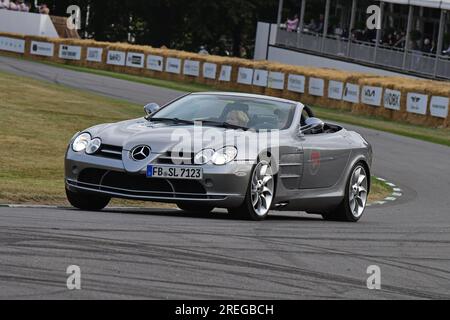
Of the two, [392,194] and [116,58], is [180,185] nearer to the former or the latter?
[392,194]

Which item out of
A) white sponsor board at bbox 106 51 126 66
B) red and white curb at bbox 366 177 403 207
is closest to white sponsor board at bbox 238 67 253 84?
white sponsor board at bbox 106 51 126 66

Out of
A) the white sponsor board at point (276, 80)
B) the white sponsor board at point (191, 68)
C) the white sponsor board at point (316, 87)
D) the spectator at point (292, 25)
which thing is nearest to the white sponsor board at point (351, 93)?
the white sponsor board at point (316, 87)

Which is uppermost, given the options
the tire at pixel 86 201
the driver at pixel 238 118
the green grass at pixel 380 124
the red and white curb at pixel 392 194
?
the driver at pixel 238 118

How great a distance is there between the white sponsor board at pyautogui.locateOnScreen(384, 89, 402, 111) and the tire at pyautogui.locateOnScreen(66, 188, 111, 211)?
25345 millimetres

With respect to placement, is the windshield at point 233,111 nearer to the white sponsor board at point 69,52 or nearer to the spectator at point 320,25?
the white sponsor board at point 69,52

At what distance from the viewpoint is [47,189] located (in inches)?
615

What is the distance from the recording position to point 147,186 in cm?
1233

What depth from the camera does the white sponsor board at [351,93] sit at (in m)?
39.7

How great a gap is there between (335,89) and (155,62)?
11.0 m

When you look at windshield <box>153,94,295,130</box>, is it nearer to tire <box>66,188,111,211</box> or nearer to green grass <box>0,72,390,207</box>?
tire <box>66,188,111,211</box>
